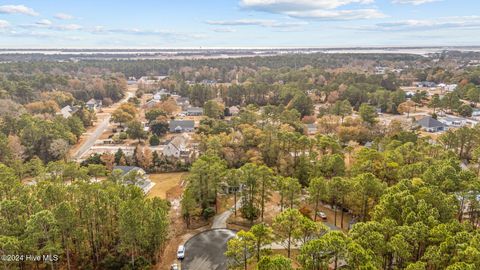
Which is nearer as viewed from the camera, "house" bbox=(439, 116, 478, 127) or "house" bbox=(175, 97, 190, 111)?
"house" bbox=(439, 116, 478, 127)

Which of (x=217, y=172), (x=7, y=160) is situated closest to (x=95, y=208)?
(x=217, y=172)

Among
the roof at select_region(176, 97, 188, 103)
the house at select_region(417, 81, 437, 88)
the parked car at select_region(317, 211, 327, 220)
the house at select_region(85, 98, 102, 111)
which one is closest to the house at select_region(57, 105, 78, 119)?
the house at select_region(85, 98, 102, 111)

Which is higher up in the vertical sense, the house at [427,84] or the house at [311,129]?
the house at [427,84]

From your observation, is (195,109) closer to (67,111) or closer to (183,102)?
(183,102)

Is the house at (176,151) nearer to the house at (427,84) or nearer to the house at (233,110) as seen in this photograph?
the house at (233,110)

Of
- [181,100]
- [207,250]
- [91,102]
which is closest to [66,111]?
[91,102]

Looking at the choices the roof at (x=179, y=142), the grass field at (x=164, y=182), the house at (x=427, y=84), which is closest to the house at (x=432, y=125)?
the roof at (x=179, y=142)

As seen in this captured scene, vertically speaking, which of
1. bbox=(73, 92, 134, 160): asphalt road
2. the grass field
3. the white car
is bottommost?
the grass field

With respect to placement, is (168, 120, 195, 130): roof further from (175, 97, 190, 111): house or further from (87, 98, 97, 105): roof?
(87, 98, 97, 105): roof
